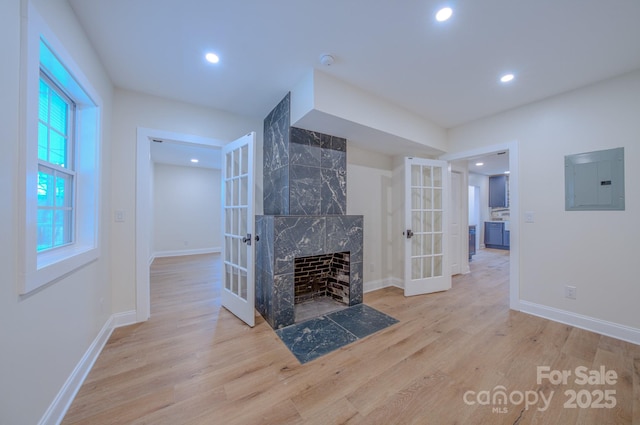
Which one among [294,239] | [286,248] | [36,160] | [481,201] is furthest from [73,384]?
[481,201]

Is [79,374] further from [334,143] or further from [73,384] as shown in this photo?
[334,143]

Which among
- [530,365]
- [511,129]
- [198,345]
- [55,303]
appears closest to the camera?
[55,303]

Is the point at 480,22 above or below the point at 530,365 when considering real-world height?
above

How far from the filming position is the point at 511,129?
2.86 metres

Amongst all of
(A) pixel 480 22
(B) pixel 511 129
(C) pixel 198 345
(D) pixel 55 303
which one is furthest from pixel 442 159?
(D) pixel 55 303

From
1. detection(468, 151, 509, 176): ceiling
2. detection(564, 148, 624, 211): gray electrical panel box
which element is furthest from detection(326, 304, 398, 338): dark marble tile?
detection(468, 151, 509, 176): ceiling

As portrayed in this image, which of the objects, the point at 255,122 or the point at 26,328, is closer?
the point at 26,328

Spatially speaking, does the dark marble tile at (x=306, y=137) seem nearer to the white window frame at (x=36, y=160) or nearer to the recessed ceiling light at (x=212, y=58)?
the recessed ceiling light at (x=212, y=58)

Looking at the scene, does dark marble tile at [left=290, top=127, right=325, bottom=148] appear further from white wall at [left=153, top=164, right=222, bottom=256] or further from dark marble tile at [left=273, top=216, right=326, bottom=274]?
white wall at [left=153, top=164, right=222, bottom=256]

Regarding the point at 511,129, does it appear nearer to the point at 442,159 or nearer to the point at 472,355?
the point at 442,159

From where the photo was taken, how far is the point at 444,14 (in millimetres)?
1528

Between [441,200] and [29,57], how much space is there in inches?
164

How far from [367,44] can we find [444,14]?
0.55 m

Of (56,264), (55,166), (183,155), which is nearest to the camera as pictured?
(56,264)
